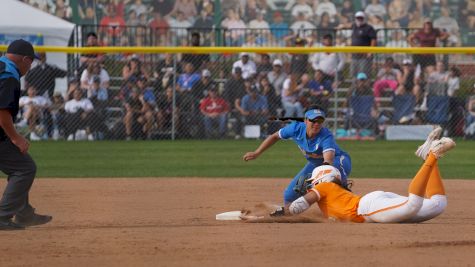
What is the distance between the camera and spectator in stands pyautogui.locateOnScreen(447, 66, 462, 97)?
64.4 feet

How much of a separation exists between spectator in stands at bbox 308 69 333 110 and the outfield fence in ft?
0.06

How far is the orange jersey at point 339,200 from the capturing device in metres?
9.52

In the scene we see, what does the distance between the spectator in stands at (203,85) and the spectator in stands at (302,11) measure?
18.5 ft

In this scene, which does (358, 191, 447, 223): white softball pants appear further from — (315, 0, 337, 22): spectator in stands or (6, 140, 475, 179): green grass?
(315, 0, 337, 22): spectator in stands

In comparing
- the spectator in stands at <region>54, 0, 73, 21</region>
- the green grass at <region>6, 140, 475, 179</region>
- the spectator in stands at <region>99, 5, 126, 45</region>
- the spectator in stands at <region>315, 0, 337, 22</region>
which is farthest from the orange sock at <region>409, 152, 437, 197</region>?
the spectator in stands at <region>54, 0, 73, 21</region>

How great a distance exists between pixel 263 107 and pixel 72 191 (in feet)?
23.9

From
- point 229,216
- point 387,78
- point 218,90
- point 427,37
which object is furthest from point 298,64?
point 229,216

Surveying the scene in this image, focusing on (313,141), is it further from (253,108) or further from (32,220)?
(253,108)

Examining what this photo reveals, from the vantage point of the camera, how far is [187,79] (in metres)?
19.8

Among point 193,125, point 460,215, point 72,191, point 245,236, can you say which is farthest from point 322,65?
point 245,236

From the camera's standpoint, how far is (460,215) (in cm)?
1069

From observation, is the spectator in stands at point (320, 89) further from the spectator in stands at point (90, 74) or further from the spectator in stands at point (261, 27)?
the spectator in stands at point (90, 74)

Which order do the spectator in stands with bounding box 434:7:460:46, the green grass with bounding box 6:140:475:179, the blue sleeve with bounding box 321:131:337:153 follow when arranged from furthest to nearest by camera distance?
the spectator in stands with bounding box 434:7:460:46 < the green grass with bounding box 6:140:475:179 < the blue sleeve with bounding box 321:131:337:153

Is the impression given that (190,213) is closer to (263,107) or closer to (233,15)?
(263,107)
